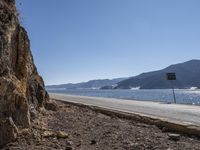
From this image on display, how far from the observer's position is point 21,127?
9969mm

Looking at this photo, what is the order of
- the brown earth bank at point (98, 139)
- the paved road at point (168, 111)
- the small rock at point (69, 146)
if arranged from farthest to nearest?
1. the paved road at point (168, 111)
2. the brown earth bank at point (98, 139)
3. the small rock at point (69, 146)

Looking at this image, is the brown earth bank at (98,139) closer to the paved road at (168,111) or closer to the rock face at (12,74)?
the rock face at (12,74)

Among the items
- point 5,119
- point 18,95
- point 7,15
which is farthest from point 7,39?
point 5,119

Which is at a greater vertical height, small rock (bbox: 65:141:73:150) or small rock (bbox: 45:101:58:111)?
small rock (bbox: 45:101:58:111)

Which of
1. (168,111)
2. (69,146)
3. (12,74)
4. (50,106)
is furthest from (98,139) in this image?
(168,111)

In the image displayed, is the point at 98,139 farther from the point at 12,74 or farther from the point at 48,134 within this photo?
the point at 12,74

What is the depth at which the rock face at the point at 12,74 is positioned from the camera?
365 inches

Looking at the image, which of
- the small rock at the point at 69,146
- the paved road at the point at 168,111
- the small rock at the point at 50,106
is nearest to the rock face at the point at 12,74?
→ the small rock at the point at 69,146

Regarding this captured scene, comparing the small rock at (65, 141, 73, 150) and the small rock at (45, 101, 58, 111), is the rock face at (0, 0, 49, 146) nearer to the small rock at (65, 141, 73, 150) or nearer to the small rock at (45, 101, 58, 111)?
the small rock at (65, 141, 73, 150)

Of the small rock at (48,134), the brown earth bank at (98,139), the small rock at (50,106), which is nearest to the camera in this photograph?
the brown earth bank at (98,139)

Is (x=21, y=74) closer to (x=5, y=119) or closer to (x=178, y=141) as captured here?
(x=5, y=119)

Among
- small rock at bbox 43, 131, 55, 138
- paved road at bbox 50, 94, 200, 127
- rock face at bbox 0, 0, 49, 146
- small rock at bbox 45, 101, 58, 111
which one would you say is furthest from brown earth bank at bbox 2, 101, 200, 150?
small rock at bbox 45, 101, 58, 111

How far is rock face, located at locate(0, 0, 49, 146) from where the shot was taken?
9.28 meters

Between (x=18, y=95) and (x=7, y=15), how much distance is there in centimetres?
295
